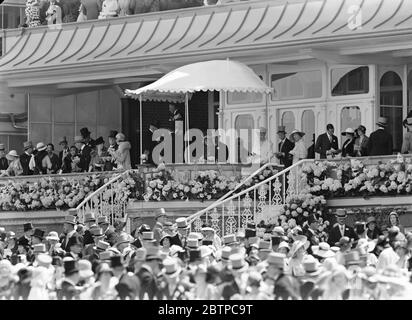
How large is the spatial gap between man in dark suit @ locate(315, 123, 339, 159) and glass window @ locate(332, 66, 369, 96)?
7.04 ft

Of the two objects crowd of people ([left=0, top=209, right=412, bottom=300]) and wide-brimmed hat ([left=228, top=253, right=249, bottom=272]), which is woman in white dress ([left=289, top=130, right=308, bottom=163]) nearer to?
crowd of people ([left=0, top=209, right=412, bottom=300])

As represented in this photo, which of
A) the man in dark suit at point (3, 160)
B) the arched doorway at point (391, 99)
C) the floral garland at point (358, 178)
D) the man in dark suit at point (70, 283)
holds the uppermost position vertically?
the arched doorway at point (391, 99)

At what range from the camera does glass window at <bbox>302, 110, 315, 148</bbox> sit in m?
38.3

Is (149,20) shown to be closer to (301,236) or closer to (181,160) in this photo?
(181,160)

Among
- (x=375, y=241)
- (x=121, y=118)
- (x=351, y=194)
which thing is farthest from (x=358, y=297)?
(x=121, y=118)

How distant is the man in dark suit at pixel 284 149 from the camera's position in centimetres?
3551

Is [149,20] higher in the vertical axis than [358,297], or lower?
higher

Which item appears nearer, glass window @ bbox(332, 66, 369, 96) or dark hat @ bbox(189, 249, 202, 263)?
dark hat @ bbox(189, 249, 202, 263)

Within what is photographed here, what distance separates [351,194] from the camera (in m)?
33.5

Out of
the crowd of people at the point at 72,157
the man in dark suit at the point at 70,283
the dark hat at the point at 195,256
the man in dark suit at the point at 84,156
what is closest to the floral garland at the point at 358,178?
the crowd of people at the point at 72,157

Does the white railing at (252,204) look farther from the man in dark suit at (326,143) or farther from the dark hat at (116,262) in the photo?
the dark hat at (116,262)

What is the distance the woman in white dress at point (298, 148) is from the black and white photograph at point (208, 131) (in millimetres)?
34

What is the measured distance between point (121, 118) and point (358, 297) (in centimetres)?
2298

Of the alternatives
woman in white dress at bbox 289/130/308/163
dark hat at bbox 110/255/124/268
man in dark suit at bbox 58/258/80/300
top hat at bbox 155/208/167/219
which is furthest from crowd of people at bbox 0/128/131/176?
man in dark suit at bbox 58/258/80/300
